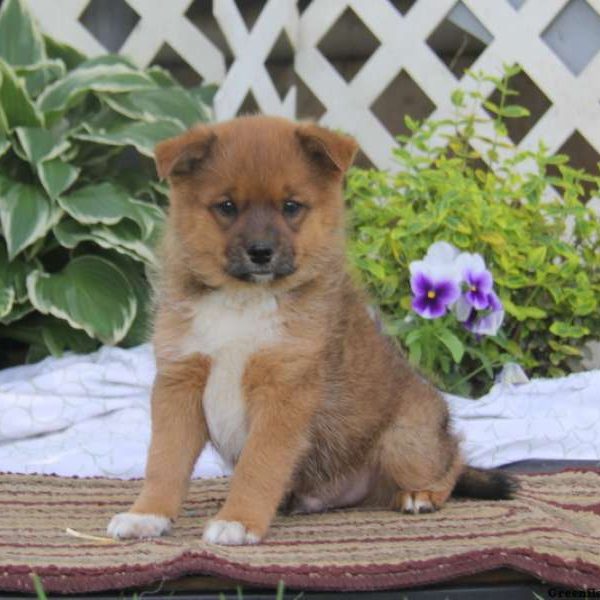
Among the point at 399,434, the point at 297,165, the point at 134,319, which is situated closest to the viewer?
the point at 297,165

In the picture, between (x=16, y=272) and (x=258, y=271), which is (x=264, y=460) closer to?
(x=258, y=271)

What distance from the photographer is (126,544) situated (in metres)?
3.10

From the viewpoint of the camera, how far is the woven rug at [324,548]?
2.81m

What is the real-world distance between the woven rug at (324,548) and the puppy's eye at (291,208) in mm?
803

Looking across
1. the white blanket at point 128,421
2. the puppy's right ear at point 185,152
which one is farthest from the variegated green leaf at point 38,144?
the puppy's right ear at point 185,152

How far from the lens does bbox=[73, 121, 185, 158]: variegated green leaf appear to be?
5.71 metres

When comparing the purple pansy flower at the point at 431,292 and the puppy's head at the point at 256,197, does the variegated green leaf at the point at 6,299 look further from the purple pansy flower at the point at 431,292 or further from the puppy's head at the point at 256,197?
the puppy's head at the point at 256,197

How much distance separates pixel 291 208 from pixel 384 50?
325 centimetres

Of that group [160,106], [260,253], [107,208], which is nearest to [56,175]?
[107,208]

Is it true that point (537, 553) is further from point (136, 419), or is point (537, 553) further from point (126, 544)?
point (136, 419)

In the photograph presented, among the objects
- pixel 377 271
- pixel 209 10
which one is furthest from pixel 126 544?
pixel 209 10

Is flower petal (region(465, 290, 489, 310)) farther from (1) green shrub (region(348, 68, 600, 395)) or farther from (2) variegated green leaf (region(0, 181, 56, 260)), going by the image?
(2) variegated green leaf (region(0, 181, 56, 260))

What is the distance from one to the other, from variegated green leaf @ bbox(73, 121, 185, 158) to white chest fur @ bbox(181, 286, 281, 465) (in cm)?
239

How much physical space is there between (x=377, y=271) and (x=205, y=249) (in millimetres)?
2036
